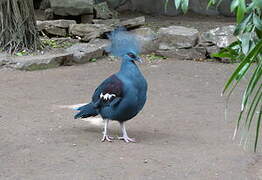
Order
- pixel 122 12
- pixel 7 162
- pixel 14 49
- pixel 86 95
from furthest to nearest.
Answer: pixel 122 12 → pixel 14 49 → pixel 86 95 → pixel 7 162

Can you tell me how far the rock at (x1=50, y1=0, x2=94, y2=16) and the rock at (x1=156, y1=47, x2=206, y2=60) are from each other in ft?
8.18

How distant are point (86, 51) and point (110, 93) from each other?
164 inches

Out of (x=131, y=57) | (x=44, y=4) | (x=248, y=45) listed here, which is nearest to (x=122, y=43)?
(x=131, y=57)

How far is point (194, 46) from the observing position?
900 centimetres

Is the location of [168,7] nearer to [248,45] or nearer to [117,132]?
[117,132]

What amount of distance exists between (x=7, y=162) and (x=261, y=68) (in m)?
3.00

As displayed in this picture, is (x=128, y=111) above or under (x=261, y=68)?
under

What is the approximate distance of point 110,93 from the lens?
4.45 metres

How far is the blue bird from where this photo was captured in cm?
437

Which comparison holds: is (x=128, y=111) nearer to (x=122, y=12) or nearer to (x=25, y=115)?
(x=25, y=115)

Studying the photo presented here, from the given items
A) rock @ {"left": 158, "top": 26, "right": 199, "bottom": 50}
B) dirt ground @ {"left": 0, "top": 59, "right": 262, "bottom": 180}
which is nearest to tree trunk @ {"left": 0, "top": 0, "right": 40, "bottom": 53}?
dirt ground @ {"left": 0, "top": 59, "right": 262, "bottom": 180}

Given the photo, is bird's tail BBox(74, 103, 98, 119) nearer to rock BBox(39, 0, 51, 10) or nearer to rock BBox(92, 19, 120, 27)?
rock BBox(92, 19, 120, 27)

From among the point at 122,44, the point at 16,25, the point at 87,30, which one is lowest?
the point at 87,30

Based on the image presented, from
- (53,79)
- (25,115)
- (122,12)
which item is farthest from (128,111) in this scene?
(122,12)
